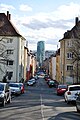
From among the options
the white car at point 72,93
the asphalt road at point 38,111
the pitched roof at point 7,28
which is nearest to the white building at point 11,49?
the pitched roof at point 7,28

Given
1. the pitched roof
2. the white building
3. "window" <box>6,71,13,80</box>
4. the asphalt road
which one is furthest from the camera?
"window" <box>6,71,13,80</box>

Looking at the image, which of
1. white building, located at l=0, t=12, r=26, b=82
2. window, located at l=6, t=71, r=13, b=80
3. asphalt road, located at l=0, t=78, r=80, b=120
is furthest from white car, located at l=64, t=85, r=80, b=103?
window, located at l=6, t=71, r=13, b=80

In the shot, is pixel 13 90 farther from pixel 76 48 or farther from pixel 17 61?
pixel 17 61

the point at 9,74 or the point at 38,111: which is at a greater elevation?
the point at 9,74

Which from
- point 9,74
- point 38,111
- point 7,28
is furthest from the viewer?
point 9,74

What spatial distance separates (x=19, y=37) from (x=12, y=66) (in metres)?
6.74

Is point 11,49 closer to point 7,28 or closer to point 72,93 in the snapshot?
point 7,28

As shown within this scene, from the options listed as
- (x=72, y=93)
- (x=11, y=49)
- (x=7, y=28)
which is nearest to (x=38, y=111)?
(x=72, y=93)

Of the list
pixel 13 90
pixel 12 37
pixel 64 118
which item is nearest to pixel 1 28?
pixel 12 37

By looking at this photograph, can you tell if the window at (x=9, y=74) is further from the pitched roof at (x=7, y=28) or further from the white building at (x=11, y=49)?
the pitched roof at (x=7, y=28)

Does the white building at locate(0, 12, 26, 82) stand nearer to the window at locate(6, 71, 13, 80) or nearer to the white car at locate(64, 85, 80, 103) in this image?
the window at locate(6, 71, 13, 80)

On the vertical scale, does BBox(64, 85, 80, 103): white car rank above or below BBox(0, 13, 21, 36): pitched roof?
below

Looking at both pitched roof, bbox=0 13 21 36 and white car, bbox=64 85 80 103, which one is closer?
white car, bbox=64 85 80 103

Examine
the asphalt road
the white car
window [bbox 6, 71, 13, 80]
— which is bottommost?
the asphalt road
